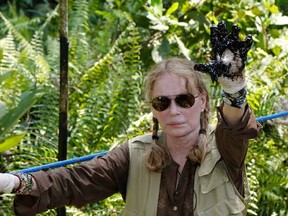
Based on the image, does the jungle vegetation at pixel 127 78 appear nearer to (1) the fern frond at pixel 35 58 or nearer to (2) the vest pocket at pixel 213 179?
(1) the fern frond at pixel 35 58

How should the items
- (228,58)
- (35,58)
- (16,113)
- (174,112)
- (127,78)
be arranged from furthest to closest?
(35,58) → (127,78) → (174,112) → (228,58) → (16,113)

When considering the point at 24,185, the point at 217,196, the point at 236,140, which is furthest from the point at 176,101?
the point at 24,185

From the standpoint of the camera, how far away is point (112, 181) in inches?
105

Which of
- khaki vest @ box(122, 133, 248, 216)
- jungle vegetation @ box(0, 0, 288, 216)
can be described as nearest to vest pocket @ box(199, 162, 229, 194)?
khaki vest @ box(122, 133, 248, 216)

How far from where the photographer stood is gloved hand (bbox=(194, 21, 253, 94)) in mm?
2234

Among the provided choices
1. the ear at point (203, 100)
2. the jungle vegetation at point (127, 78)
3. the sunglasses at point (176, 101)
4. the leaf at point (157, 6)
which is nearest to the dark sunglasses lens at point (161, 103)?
the sunglasses at point (176, 101)

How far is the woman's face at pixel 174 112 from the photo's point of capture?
2.58 metres

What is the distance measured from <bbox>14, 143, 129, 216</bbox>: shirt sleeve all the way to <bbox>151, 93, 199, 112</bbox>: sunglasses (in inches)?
8.7

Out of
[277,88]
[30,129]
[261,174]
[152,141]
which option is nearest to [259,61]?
[277,88]

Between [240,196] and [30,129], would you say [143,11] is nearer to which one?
[30,129]

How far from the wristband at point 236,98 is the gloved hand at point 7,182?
715mm

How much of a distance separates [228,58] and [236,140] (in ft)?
1.14

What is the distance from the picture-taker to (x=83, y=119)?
14.8 ft

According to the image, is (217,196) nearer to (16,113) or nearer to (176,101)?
(176,101)
